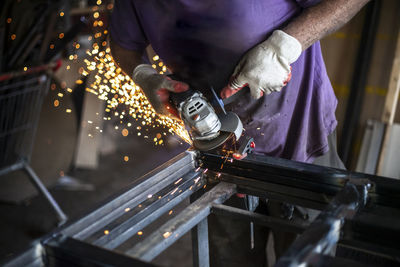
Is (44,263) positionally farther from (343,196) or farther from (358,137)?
(358,137)

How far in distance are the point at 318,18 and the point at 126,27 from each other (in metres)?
0.75

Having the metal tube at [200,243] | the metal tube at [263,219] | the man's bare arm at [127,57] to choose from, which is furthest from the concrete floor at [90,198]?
the metal tube at [263,219]

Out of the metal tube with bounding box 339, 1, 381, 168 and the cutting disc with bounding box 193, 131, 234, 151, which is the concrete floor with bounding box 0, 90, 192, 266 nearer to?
the cutting disc with bounding box 193, 131, 234, 151

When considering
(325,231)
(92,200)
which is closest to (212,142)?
(325,231)

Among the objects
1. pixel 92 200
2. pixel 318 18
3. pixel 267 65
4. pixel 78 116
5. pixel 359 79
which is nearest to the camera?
pixel 267 65

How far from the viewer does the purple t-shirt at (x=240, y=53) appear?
154 centimetres

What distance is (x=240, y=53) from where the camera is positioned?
1.58 meters

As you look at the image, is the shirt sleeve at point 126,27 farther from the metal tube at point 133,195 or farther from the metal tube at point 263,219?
the metal tube at point 263,219

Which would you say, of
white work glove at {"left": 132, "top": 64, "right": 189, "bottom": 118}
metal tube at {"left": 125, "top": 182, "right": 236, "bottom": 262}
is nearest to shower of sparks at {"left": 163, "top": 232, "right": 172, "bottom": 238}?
metal tube at {"left": 125, "top": 182, "right": 236, "bottom": 262}

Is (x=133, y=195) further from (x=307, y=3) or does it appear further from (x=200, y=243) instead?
(x=307, y=3)

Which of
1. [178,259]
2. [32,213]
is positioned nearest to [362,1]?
[178,259]

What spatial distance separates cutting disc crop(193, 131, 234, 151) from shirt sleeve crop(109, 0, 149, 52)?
638 mm

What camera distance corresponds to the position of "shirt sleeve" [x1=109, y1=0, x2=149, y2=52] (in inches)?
67.9

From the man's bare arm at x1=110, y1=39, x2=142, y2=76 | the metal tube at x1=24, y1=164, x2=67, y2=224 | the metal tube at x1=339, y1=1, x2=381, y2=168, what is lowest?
the metal tube at x1=24, y1=164, x2=67, y2=224
